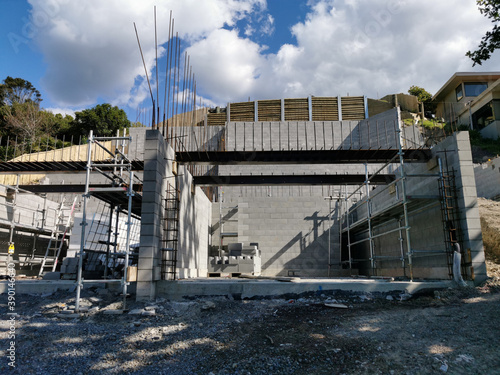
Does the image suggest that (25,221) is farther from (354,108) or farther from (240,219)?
(354,108)

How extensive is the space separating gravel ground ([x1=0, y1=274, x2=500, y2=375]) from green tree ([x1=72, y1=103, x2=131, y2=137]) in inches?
1284

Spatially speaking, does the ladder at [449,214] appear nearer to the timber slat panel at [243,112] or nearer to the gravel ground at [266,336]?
the gravel ground at [266,336]

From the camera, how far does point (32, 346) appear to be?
19.7 feet

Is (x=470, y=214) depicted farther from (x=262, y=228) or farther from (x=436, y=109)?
(x=436, y=109)

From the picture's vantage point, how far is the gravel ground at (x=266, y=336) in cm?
509

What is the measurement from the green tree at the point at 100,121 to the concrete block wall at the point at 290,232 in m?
25.0

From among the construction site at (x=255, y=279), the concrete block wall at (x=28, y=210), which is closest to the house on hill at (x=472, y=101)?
the construction site at (x=255, y=279)

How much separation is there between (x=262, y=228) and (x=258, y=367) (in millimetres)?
13563

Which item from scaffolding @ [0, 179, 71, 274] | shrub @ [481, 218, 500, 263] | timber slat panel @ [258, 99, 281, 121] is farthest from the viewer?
timber slat panel @ [258, 99, 281, 121]

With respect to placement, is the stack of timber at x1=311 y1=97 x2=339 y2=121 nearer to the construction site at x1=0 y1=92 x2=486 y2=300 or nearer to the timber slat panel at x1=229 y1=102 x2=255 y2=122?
the timber slat panel at x1=229 y1=102 x2=255 y2=122

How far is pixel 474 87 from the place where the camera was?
37125 mm

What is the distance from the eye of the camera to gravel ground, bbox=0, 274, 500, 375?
5086mm

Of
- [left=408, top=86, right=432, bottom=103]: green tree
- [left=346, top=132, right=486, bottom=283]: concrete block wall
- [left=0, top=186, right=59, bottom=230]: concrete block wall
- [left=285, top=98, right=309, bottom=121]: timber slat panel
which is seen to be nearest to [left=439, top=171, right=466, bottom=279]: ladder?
[left=346, top=132, right=486, bottom=283]: concrete block wall

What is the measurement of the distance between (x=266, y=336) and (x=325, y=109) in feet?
99.5
